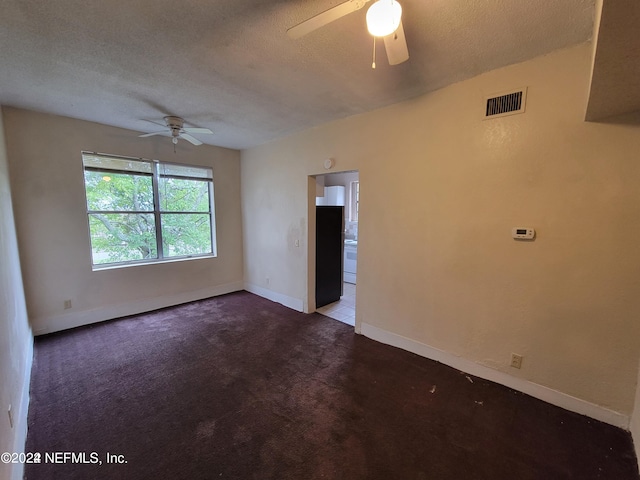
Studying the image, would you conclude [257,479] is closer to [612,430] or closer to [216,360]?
[216,360]

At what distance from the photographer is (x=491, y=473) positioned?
149 centimetres

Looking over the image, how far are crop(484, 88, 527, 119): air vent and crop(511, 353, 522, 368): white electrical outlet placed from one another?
1947mm

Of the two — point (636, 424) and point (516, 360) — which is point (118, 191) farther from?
point (636, 424)

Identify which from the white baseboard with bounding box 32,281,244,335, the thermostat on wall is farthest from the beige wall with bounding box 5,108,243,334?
the thermostat on wall

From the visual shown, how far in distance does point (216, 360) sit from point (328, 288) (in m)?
2.02

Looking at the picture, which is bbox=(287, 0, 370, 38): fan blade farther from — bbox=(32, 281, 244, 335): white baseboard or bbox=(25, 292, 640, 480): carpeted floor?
bbox=(32, 281, 244, 335): white baseboard

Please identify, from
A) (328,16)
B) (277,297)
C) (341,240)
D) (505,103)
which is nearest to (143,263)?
(277,297)

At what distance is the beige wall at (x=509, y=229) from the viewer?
1.74 metres

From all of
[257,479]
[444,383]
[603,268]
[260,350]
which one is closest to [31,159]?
[260,350]

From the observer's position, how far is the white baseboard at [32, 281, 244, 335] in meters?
3.10

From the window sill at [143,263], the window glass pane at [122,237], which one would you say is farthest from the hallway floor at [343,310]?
the window glass pane at [122,237]

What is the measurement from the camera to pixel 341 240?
14.4 feet

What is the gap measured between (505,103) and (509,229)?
995 millimetres

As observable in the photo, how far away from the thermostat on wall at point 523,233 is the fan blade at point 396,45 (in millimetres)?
1567
